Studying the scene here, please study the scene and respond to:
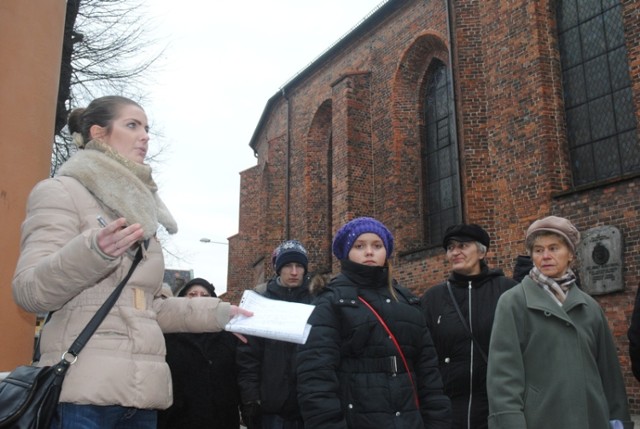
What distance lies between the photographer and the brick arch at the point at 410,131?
1453cm

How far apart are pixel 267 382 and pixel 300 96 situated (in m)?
16.9

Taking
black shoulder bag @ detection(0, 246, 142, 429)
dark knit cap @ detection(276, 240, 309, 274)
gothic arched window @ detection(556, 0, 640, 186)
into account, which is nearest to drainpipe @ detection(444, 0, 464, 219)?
gothic arched window @ detection(556, 0, 640, 186)

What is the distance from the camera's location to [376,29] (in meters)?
16.5

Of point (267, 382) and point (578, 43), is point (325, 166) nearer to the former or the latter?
point (578, 43)

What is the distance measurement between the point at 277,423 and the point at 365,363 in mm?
1744

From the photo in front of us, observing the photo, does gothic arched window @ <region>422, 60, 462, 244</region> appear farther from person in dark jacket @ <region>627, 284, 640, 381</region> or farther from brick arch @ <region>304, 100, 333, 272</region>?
person in dark jacket @ <region>627, 284, 640, 381</region>

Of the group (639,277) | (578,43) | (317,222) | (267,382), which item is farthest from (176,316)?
(317,222)

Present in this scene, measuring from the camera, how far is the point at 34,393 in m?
1.82

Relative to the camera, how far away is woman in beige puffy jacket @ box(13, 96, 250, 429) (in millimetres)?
1863

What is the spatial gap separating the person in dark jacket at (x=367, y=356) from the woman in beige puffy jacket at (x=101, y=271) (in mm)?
940

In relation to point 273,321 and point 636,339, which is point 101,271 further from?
point 636,339

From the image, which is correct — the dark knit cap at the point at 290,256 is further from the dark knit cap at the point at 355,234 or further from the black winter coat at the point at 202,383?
the dark knit cap at the point at 355,234

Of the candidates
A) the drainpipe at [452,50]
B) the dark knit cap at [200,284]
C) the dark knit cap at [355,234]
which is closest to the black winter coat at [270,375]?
the dark knit cap at [200,284]

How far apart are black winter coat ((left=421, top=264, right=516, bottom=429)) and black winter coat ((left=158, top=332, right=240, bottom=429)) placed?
1.73m
